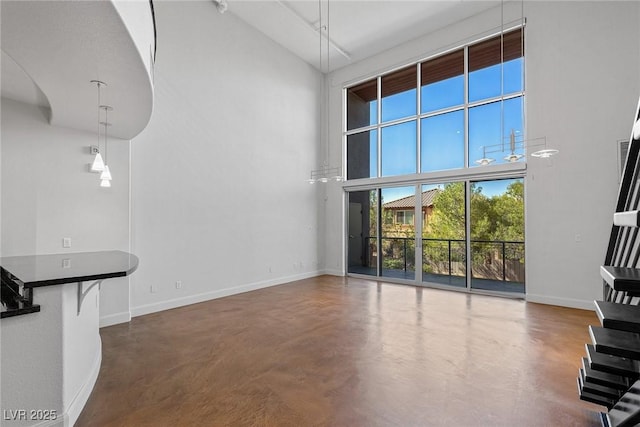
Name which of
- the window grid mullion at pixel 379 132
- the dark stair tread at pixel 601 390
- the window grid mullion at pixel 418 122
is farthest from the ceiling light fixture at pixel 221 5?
the dark stair tread at pixel 601 390

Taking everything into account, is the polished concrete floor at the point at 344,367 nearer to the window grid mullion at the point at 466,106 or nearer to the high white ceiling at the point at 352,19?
the window grid mullion at the point at 466,106

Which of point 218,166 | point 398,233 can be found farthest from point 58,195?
point 398,233

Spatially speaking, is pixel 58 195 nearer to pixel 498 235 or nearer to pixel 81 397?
pixel 81 397

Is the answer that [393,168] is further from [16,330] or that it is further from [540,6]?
[16,330]

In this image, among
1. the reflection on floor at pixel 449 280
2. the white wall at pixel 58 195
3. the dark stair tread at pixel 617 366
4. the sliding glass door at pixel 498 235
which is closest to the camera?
the dark stair tread at pixel 617 366

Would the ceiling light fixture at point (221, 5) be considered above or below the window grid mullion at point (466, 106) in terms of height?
above

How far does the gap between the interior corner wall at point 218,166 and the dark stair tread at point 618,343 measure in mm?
5359

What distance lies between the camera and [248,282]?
6.53m

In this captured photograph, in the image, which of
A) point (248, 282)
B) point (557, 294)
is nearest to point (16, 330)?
point (248, 282)

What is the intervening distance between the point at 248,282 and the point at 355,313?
2.65 m

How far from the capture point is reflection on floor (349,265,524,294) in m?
5.99

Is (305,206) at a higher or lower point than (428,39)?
lower

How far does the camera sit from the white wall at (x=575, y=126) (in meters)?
4.84

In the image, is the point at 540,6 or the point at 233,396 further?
the point at 540,6
